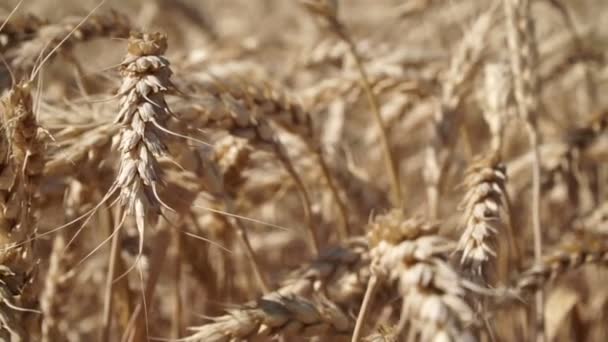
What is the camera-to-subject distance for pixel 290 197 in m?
3.19

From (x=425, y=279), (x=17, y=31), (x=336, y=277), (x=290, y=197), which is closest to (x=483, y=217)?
(x=425, y=279)

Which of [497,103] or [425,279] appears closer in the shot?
[425,279]

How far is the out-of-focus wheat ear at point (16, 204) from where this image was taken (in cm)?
113

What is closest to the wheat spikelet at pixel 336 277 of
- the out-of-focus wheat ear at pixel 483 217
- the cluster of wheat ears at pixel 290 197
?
the cluster of wheat ears at pixel 290 197

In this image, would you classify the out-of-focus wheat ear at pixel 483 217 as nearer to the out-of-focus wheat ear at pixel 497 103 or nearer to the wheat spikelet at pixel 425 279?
the wheat spikelet at pixel 425 279

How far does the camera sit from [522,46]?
176 centimetres

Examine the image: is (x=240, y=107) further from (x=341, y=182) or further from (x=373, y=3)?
(x=373, y=3)

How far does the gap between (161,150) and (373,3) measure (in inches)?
263

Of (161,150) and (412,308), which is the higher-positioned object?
(161,150)

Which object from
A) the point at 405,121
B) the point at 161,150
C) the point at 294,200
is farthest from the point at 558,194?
the point at 161,150

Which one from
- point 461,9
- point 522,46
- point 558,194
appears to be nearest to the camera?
point 522,46

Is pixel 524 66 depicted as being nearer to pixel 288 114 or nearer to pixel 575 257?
pixel 575 257

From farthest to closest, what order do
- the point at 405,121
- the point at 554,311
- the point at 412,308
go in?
1. the point at 405,121
2. the point at 554,311
3. the point at 412,308

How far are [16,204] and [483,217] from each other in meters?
0.68
